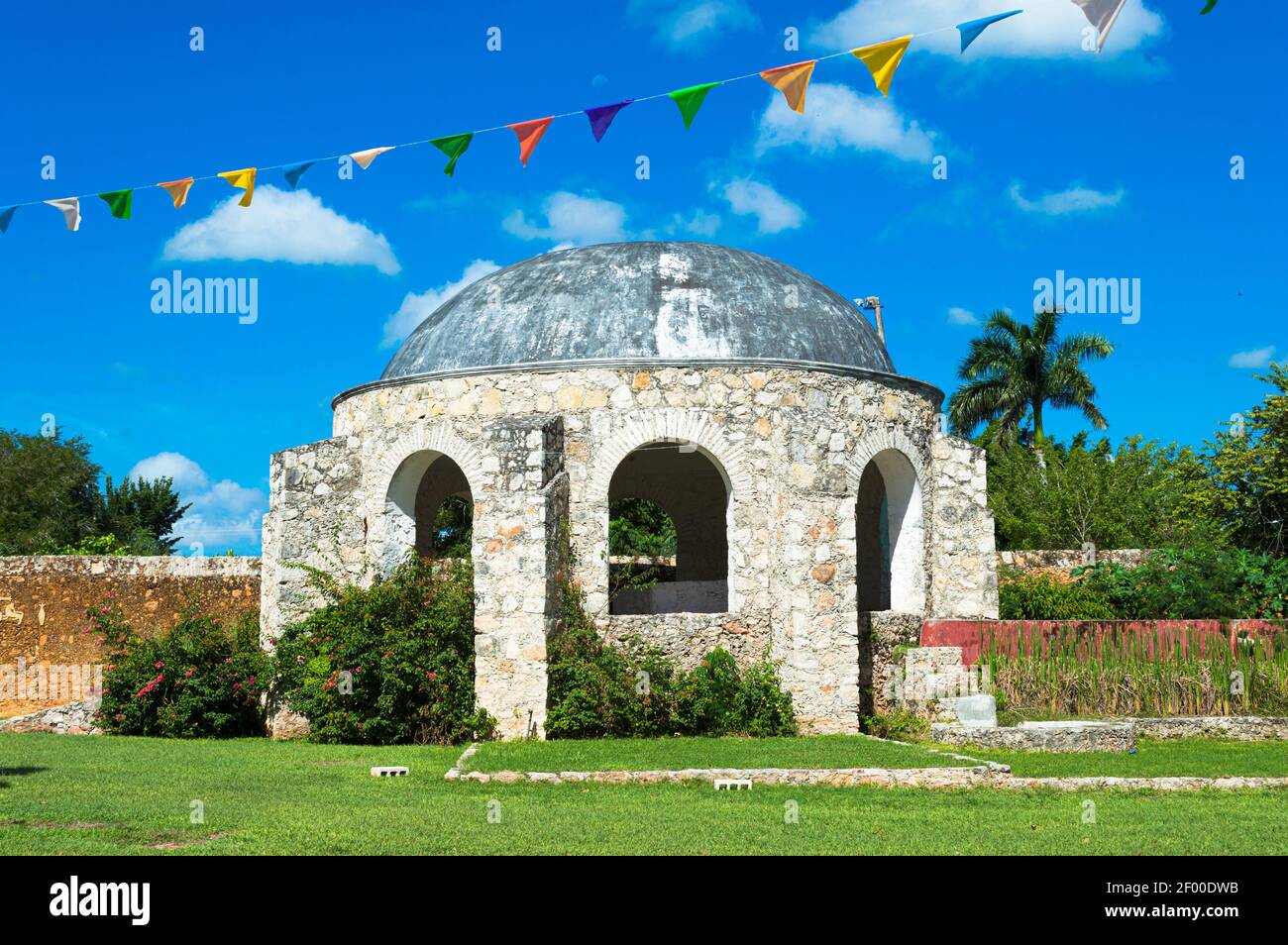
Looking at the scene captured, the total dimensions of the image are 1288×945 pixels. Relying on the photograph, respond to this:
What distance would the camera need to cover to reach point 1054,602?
20.7 metres

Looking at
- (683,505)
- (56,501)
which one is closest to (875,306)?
(683,505)

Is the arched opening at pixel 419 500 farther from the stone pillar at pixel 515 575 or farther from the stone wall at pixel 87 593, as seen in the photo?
the stone wall at pixel 87 593

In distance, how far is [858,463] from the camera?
1734cm

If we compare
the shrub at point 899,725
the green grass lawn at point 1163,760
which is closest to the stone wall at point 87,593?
the shrub at point 899,725

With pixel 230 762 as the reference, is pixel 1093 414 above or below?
above

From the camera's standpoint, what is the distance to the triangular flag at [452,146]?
1540 centimetres

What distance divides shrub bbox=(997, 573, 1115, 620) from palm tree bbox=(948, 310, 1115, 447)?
22216 mm

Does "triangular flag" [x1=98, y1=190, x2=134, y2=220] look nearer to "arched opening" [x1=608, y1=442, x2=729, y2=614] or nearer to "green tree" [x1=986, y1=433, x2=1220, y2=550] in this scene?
"arched opening" [x1=608, y1=442, x2=729, y2=614]

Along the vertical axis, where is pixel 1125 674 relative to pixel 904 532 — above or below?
below

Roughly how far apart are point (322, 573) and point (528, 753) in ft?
16.5

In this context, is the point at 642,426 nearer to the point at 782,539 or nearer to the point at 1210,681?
the point at 782,539

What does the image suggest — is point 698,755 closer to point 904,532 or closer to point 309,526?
point 904,532

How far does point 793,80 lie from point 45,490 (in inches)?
1206
